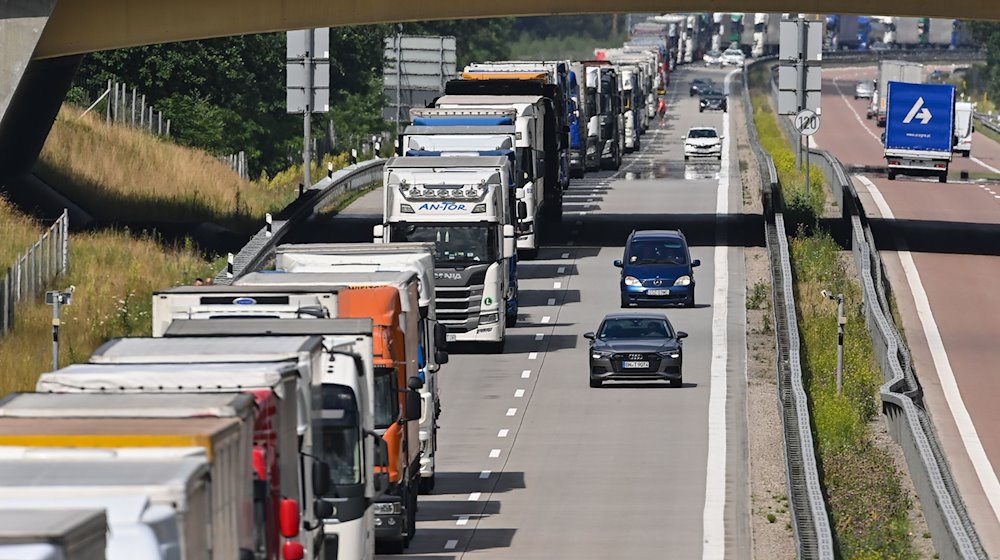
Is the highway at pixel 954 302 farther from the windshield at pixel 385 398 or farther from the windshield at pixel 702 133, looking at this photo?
the windshield at pixel 385 398

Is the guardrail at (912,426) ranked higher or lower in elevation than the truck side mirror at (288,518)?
lower

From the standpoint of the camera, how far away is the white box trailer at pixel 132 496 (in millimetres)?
10875

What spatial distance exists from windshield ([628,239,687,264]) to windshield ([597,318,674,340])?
8164 mm

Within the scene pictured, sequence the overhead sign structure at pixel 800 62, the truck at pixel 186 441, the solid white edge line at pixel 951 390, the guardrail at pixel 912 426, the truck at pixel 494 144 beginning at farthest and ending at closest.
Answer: the overhead sign structure at pixel 800 62
the truck at pixel 494 144
the solid white edge line at pixel 951 390
the guardrail at pixel 912 426
the truck at pixel 186 441

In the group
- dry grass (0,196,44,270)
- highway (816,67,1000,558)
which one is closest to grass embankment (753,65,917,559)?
highway (816,67,1000,558)

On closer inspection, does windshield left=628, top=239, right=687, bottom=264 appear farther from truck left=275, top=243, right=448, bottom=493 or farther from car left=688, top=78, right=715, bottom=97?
car left=688, top=78, right=715, bottom=97

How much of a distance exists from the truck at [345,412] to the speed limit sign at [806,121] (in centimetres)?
3761

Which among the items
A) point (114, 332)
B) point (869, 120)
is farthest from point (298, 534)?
point (869, 120)

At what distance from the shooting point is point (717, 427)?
105ft

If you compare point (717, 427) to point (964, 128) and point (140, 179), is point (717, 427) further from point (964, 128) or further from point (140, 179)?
point (964, 128)

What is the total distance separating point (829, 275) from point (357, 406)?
29731 millimetres

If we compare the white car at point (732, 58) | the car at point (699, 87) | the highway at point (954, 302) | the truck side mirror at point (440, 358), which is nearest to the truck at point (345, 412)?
the truck side mirror at point (440, 358)

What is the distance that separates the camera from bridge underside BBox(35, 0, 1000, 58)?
42906mm

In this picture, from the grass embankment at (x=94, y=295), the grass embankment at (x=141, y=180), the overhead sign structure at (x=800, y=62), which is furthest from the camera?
the overhead sign structure at (x=800, y=62)
